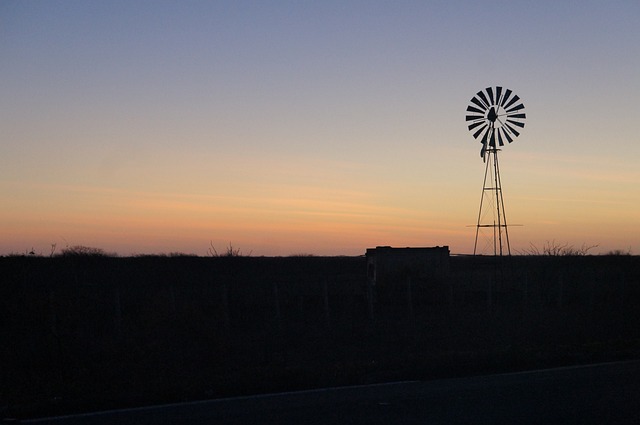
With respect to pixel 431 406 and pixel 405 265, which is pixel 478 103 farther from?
pixel 431 406

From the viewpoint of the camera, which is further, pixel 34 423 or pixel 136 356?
pixel 136 356

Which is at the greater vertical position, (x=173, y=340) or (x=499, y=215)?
(x=499, y=215)

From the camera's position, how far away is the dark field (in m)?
15.1

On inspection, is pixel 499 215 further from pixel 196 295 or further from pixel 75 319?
pixel 75 319

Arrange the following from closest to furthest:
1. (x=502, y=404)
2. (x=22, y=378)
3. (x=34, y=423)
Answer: (x=34, y=423)
(x=502, y=404)
(x=22, y=378)

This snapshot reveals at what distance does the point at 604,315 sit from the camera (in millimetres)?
30969

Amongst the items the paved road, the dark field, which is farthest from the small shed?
the paved road

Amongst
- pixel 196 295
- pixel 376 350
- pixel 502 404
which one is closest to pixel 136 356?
pixel 376 350

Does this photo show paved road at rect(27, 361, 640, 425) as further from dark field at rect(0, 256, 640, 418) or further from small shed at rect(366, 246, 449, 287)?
small shed at rect(366, 246, 449, 287)

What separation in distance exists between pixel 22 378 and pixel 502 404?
47.4 ft

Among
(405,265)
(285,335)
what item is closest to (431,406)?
(285,335)

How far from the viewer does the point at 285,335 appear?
25.8m

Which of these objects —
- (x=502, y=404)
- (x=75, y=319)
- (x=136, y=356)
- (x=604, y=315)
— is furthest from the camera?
(x=604, y=315)

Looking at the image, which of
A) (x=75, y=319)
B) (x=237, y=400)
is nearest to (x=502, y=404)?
(x=237, y=400)
